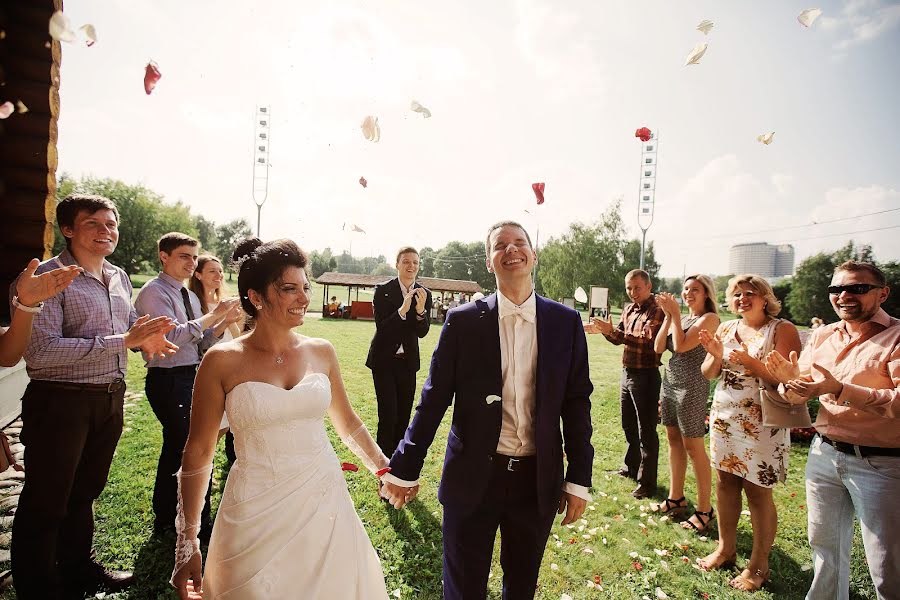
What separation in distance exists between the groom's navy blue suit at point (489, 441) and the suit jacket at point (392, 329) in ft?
8.32

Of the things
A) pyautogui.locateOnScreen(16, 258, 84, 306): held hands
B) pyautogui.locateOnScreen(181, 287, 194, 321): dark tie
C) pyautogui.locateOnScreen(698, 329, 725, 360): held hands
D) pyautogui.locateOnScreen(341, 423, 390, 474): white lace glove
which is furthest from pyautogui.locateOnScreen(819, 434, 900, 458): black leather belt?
pyautogui.locateOnScreen(181, 287, 194, 321): dark tie

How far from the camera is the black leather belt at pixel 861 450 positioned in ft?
9.12

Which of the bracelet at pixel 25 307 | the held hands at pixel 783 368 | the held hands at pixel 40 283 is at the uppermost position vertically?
the held hands at pixel 40 283

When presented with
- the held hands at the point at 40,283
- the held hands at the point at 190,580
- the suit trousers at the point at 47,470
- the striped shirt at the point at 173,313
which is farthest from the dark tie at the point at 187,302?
the held hands at the point at 190,580

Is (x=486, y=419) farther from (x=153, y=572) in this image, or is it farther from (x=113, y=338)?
(x=153, y=572)

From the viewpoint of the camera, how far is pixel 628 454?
19.7 feet

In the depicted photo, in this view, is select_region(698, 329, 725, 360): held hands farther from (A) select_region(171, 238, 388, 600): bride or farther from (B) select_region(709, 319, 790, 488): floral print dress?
(A) select_region(171, 238, 388, 600): bride

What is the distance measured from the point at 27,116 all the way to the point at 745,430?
27.1 feet

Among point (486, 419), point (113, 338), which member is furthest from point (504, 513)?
point (113, 338)

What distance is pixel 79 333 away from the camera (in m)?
2.94

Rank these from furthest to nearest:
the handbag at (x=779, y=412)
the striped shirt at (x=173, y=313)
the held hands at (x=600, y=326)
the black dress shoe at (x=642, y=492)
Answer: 1. the held hands at (x=600, y=326)
2. the black dress shoe at (x=642, y=492)
3. the striped shirt at (x=173, y=313)
4. the handbag at (x=779, y=412)

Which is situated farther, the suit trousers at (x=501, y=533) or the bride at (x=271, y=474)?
the suit trousers at (x=501, y=533)

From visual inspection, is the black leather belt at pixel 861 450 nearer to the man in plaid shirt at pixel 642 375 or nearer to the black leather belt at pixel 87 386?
the man in plaid shirt at pixel 642 375

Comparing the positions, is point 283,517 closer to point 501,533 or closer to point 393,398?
point 501,533
